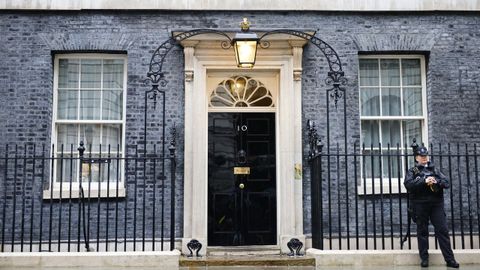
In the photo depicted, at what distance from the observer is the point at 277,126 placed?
1012 cm

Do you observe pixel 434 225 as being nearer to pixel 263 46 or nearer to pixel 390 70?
pixel 390 70

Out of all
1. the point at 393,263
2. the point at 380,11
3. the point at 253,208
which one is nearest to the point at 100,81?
the point at 253,208

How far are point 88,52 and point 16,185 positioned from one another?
2579 millimetres

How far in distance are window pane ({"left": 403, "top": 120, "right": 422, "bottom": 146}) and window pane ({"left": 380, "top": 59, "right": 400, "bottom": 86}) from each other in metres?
0.79

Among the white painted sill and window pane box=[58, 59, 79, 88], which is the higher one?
window pane box=[58, 59, 79, 88]

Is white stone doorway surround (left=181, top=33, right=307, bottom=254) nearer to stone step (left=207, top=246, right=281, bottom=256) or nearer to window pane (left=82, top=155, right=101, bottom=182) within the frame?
stone step (left=207, top=246, right=281, bottom=256)

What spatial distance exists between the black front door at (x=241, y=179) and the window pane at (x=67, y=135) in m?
2.35

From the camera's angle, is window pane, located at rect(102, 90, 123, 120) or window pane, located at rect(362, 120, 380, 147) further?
window pane, located at rect(362, 120, 380, 147)

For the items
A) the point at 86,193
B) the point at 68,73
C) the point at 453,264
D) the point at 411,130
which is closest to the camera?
the point at 453,264

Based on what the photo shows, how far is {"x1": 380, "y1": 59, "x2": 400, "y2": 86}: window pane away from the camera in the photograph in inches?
412

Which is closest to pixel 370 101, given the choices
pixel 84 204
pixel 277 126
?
pixel 277 126

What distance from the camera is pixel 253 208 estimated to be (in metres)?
9.99

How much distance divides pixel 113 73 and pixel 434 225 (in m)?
5.92

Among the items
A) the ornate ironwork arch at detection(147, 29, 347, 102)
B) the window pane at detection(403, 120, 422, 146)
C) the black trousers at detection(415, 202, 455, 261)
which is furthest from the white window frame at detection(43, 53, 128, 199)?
the window pane at detection(403, 120, 422, 146)
